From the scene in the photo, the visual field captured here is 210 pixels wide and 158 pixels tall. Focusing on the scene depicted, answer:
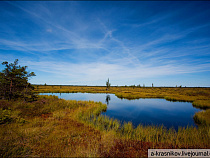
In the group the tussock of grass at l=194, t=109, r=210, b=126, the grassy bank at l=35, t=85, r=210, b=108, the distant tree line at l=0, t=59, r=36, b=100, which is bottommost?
the tussock of grass at l=194, t=109, r=210, b=126

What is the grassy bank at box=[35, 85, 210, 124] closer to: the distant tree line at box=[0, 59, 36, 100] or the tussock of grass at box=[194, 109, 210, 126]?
the tussock of grass at box=[194, 109, 210, 126]

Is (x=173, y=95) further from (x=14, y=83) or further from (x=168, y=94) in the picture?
(x=14, y=83)

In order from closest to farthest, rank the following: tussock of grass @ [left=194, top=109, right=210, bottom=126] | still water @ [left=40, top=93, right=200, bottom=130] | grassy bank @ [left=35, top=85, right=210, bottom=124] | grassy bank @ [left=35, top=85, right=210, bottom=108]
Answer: tussock of grass @ [left=194, top=109, right=210, bottom=126], still water @ [left=40, top=93, right=200, bottom=130], grassy bank @ [left=35, top=85, right=210, bottom=124], grassy bank @ [left=35, top=85, right=210, bottom=108]

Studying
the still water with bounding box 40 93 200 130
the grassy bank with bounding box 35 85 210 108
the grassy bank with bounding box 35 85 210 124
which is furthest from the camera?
the grassy bank with bounding box 35 85 210 108

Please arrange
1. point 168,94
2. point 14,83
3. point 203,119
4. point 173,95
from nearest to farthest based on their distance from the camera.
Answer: point 203,119 < point 14,83 < point 173,95 < point 168,94

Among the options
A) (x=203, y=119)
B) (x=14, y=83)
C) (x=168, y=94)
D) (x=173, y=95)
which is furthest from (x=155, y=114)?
(x=168, y=94)

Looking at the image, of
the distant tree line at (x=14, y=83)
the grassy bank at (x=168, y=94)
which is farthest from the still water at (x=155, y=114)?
the distant tree line at (x=14, y=83)

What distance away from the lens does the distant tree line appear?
16.2 m

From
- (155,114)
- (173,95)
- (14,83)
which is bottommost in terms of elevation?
(155,114)

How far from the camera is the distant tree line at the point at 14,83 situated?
53.2 feet

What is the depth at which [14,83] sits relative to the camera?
17.3 metres

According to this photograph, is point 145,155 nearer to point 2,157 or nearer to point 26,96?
point 2,157

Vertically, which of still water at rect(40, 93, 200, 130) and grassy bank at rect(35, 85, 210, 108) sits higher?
grassy bank at rect(35, 85, 210, 108)

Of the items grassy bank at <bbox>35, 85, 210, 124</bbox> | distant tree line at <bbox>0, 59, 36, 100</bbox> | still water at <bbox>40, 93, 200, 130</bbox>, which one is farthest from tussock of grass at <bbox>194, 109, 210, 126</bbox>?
distant tree line at <bbox>0, 59, 36, 100</bbox>
